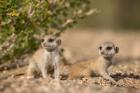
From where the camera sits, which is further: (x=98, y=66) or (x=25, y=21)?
(x=25, y=21)

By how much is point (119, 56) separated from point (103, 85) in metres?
10.1

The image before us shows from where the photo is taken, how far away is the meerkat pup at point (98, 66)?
12297mm

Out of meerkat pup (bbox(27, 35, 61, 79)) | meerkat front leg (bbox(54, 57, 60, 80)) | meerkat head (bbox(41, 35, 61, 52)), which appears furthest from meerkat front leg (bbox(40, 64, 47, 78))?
meerkat head (bbox(41, 35, 61, 52))

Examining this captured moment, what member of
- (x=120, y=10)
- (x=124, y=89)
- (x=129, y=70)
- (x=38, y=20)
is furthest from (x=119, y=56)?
(x=120, y=10)

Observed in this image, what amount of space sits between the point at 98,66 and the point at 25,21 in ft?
6.38

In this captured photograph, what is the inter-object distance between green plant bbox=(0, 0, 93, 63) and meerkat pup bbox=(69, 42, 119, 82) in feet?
4.77

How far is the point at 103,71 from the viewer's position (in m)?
12.6

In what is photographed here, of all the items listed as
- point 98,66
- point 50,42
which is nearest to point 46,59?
point 50,42

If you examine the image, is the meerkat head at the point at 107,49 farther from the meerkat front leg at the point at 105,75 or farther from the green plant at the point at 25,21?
the green plant at the point at 25,21

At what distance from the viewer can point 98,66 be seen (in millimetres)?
12602

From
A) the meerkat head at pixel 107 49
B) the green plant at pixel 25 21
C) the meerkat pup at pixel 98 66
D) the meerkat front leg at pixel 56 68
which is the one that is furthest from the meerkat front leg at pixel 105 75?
the green plant at pixel 25 21

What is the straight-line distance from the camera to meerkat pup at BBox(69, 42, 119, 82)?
12297 millimetres

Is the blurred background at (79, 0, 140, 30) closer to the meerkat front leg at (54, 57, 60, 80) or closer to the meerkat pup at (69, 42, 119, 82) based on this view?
the meerkat pup at (69, 42, 119, 82)

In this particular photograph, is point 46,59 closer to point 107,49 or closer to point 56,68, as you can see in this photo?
point 56,68
